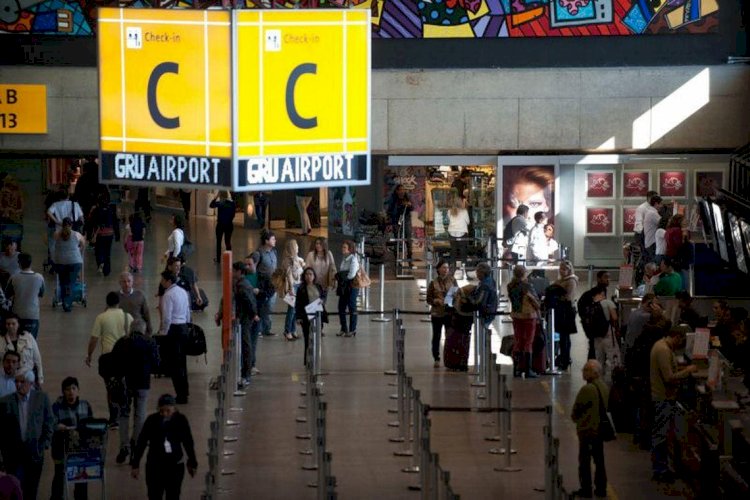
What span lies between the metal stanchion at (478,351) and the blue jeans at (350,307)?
2.82 metres

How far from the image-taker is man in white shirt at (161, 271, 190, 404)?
2089 centimetres

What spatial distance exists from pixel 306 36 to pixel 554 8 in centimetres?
1639

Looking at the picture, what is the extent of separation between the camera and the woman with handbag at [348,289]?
25.8 metres

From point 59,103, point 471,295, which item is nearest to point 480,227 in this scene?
point 59,103

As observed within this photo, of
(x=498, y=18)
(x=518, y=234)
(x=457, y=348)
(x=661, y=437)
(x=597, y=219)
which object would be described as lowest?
(x=661, y=437)

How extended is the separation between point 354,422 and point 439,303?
3.56 m

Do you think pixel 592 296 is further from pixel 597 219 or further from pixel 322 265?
pixel 597 219

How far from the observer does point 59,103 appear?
105 feet

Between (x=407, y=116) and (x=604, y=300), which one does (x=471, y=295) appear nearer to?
(x=604, y=300)

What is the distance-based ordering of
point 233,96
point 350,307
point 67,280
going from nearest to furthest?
point 233,96 → point 350,307 → point 67,280

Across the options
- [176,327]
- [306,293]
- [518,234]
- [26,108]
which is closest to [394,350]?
[306,293]

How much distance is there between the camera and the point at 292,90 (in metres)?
16.1

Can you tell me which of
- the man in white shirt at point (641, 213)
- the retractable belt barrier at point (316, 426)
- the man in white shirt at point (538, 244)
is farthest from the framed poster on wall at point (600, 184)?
the retractable belt barrier at point (316, 426)

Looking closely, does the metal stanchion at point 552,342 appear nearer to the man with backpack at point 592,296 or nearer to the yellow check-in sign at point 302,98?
the man with backpack at point 592,296
